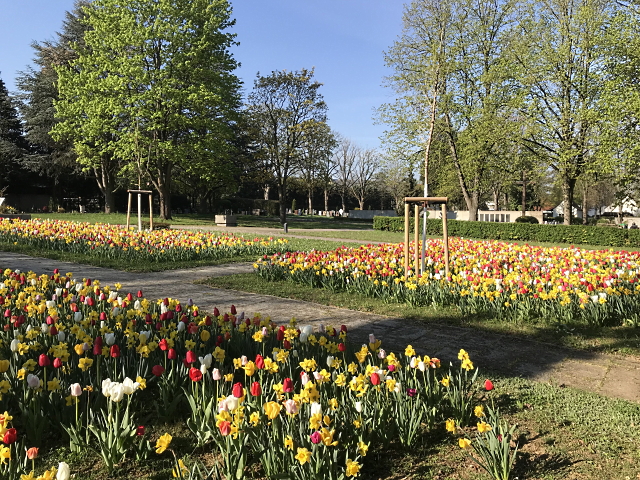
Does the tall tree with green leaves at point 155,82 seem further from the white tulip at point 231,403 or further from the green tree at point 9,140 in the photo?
the white tulip at point 231,403

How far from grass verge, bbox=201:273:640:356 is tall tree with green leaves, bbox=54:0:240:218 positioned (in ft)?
62.8

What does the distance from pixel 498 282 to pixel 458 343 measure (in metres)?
1.47

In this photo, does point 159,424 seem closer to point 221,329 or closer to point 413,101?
point 221,329

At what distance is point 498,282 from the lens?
19.2 feet

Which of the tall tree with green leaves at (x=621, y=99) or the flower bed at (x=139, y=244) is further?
the tall tree with green leaves at (x=621, y=99)

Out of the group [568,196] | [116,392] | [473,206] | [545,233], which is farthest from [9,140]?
[116,392]

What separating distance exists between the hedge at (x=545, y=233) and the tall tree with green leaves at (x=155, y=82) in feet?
42.2

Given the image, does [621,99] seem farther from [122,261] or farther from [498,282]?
[122,261]

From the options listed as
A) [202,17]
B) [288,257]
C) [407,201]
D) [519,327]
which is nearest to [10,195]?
[202,17]

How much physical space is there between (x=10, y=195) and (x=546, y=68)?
135 ft

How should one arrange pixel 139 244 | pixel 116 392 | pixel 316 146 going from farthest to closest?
pixel 316 146 → pixel 139 244 → pixel 116 392

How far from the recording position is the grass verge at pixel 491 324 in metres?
4.80

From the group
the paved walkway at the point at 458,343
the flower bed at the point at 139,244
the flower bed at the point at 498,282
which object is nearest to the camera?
the paved walkway at the point at 458,343

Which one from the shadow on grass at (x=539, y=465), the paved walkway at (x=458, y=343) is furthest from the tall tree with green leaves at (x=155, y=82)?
the shadow on grass at (x=539, y=465)
